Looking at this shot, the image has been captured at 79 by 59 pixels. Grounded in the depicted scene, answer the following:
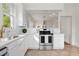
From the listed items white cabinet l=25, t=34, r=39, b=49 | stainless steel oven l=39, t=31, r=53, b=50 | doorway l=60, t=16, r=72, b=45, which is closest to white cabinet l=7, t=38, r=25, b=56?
white cabinet l=25, t=34, r=39, b=49

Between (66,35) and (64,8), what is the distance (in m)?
1.14

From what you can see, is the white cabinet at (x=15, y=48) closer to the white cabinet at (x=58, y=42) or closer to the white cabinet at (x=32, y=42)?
the white cabinet at (x=32, y=42)

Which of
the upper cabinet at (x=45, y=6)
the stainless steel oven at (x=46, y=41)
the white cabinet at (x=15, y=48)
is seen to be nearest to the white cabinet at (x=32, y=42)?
the stainless steel oven at (x=46, y=41)

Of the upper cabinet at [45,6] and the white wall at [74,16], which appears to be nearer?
the upper cabinet at [45,6]

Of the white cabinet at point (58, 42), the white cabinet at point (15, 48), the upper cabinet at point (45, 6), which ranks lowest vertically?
the white cabinet at point (58, 42)

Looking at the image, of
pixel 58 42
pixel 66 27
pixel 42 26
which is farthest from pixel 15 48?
pixel 66 27

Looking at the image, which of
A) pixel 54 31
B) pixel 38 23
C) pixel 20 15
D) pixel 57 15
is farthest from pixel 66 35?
pixel 20 15

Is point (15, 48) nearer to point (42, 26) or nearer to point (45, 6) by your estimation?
point (42, 26)

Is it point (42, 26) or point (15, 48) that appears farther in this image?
point (42, 26)

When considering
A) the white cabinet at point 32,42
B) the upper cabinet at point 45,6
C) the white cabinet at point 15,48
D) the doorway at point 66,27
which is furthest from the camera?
the doorway at point 66,27

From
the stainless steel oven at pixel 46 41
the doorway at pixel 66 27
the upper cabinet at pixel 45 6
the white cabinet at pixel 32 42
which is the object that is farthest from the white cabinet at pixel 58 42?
the upper cabinet at pixel 45 6

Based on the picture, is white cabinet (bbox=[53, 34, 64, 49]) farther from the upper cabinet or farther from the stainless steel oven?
the upper cabinet

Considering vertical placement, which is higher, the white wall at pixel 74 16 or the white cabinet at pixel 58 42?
the white wall at pixel 74 16

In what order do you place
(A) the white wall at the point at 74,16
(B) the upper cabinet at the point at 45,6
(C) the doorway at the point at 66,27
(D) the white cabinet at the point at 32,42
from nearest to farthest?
(D) the white cabinet at the point at 32,42 < (B) the upper cabinet at the point at 45,6 < (A) the white wall at the point at 74,16 < (C) the doorway at the point at 66,27
